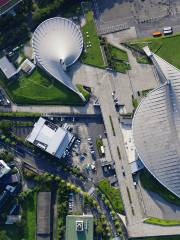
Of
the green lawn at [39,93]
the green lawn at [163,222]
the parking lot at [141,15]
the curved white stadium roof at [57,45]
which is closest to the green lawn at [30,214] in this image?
the green lawn at [39,93]

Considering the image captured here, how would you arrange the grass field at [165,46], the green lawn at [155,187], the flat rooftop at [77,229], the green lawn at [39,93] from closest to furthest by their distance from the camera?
the flat rooftop at [77,229] → the green lawn at [155,187] → the green lawn at [39,93] → the grass field at [165,46]

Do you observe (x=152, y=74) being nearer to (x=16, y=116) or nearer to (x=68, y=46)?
(x=68, y=46)

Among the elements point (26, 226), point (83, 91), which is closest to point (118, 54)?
point (83, 91)

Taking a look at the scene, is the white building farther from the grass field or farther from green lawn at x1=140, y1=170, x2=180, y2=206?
the grass field

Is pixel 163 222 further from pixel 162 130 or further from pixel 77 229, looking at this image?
pixel 162 130

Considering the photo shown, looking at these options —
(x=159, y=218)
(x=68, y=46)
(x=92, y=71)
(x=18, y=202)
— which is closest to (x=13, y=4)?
(x=68, y=46)

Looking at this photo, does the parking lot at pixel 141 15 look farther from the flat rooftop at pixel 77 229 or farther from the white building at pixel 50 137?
the flat rooftop at pixel 77 229
